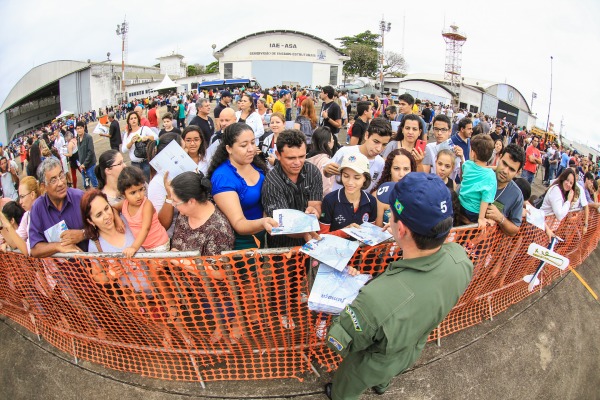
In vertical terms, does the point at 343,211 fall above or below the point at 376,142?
below

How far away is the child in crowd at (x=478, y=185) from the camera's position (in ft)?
11.0

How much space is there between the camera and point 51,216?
3387 mm

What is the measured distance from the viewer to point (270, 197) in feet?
10.4

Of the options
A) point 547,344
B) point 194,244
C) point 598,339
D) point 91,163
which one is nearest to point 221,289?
point 194,244

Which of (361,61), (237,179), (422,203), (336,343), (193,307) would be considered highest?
(361,61)

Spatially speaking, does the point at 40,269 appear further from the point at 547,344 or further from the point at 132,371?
the point at 547,344

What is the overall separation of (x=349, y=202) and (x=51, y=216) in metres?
2.78

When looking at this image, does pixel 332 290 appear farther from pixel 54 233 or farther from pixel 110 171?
pixel 110 171

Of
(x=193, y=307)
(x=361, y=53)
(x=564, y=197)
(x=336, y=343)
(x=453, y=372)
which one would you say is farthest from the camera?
(x=361, y=53)

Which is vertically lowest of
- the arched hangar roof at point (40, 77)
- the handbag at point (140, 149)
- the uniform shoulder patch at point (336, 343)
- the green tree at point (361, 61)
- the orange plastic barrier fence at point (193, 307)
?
the orange plastic barrier fence at point (193, 307)

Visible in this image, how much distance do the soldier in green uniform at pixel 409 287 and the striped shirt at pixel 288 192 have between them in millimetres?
1326

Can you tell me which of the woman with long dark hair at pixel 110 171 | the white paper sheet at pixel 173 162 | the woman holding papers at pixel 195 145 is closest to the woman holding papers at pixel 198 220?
the white paper sheet at pixel 173 162

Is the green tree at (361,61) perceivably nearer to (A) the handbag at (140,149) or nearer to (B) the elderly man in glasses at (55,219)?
(A) the handbag at (140,149)

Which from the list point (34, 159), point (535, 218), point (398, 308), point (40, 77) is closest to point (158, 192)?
point (398, 308)
